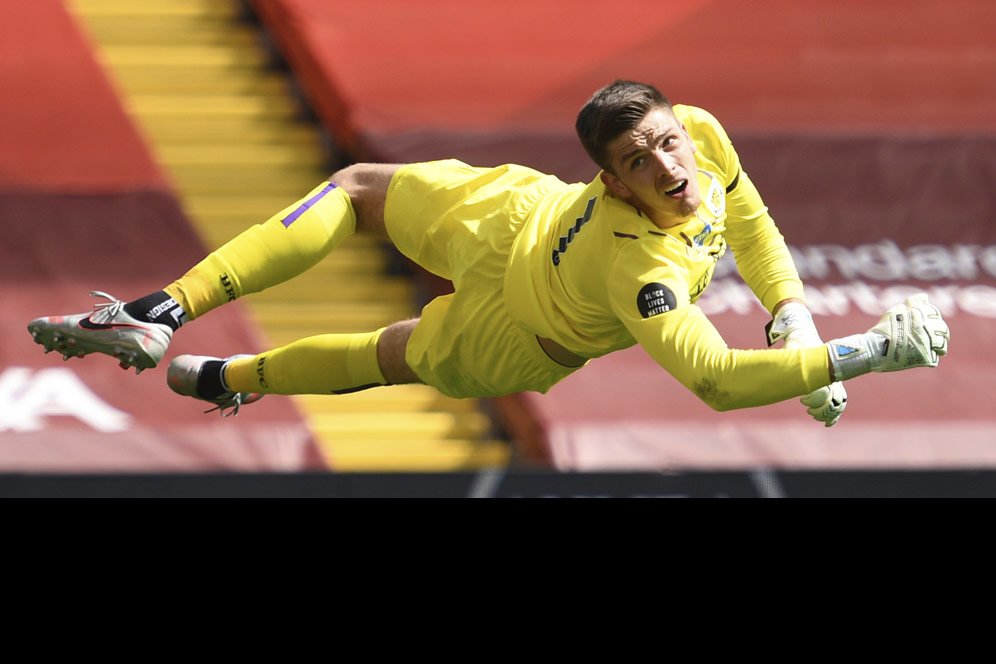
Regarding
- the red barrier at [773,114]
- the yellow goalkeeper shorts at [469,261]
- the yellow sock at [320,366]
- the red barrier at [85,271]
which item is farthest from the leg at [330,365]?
the red barrier at [773,114]

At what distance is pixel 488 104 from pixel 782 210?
1.25 metres

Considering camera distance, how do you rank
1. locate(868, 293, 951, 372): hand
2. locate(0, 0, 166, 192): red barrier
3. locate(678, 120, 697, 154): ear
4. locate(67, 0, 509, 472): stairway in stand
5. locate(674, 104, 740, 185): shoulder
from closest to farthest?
1. locate(868, 293, 951, 372): hand
2. locate(678, 120, 697, 154): ear
3. locate(674, 104, 740, 185): shoulder
4. locate(67, 0, 509, 472): stairway in stand
5. locate(0, 0, 166, 192): red barrier

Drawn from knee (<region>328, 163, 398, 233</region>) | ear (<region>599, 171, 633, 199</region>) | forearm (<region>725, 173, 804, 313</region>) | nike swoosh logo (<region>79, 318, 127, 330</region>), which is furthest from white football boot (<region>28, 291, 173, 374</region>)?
forearm (<region>725, 173, 804, 313</region>)

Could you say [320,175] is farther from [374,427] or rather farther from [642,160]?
[642,160]

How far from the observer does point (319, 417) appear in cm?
488

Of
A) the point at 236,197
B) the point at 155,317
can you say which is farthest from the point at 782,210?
the point at 155,317

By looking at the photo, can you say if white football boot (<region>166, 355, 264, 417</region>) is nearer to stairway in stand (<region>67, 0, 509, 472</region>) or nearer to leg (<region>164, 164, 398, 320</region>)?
leg (<region>164, 164, 398, 320</region>)

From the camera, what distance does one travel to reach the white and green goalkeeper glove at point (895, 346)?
2.56 meters

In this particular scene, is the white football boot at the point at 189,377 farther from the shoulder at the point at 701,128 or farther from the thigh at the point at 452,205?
the shoulder at the point at 701,128

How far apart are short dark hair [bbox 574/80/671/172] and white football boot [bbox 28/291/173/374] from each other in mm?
1054

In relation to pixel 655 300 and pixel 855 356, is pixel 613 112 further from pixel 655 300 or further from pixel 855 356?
pixel 855 356

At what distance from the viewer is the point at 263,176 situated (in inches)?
218

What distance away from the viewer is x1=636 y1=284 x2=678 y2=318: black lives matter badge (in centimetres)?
265

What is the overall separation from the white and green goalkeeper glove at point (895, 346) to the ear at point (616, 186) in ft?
1.74
